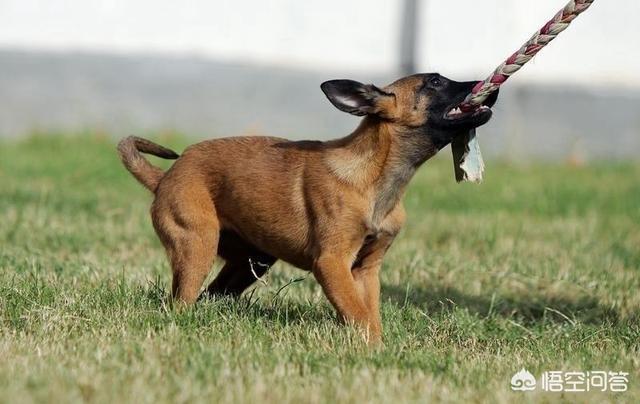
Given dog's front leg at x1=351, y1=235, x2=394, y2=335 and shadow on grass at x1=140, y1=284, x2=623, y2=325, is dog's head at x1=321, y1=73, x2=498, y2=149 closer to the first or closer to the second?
dog's front leg at x1=351, y1=235, x2=394, y2=335

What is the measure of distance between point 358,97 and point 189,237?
0.98 meters

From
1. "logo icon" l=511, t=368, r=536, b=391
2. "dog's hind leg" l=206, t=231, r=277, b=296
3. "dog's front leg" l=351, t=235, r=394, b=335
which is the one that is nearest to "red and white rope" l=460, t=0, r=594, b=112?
"dog's front leg" l=351, t=235, r=394, b=335

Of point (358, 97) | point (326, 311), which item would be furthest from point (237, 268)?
point (358, 97)

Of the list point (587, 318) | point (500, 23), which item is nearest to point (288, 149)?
point (587, 318)

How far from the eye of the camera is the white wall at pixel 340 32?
1106 cm

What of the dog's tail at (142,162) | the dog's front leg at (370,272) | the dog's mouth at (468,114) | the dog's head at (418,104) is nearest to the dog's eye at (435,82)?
the dog's head at (418,104)

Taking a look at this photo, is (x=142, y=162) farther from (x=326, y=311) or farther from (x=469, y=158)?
(x=469, y=158)

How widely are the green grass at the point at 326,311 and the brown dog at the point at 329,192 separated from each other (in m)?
0.22

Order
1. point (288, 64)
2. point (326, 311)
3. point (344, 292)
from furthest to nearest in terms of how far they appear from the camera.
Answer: point (288, 64) → point (326, 311) → point (344, 292)

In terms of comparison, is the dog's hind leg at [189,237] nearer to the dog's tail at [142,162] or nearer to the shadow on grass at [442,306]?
the shadow on grass at [442,306]

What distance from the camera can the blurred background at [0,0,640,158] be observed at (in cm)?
1111

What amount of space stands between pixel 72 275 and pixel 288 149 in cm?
133

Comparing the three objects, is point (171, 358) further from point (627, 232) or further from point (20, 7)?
point (20, 7)

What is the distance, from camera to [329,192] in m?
5.01
